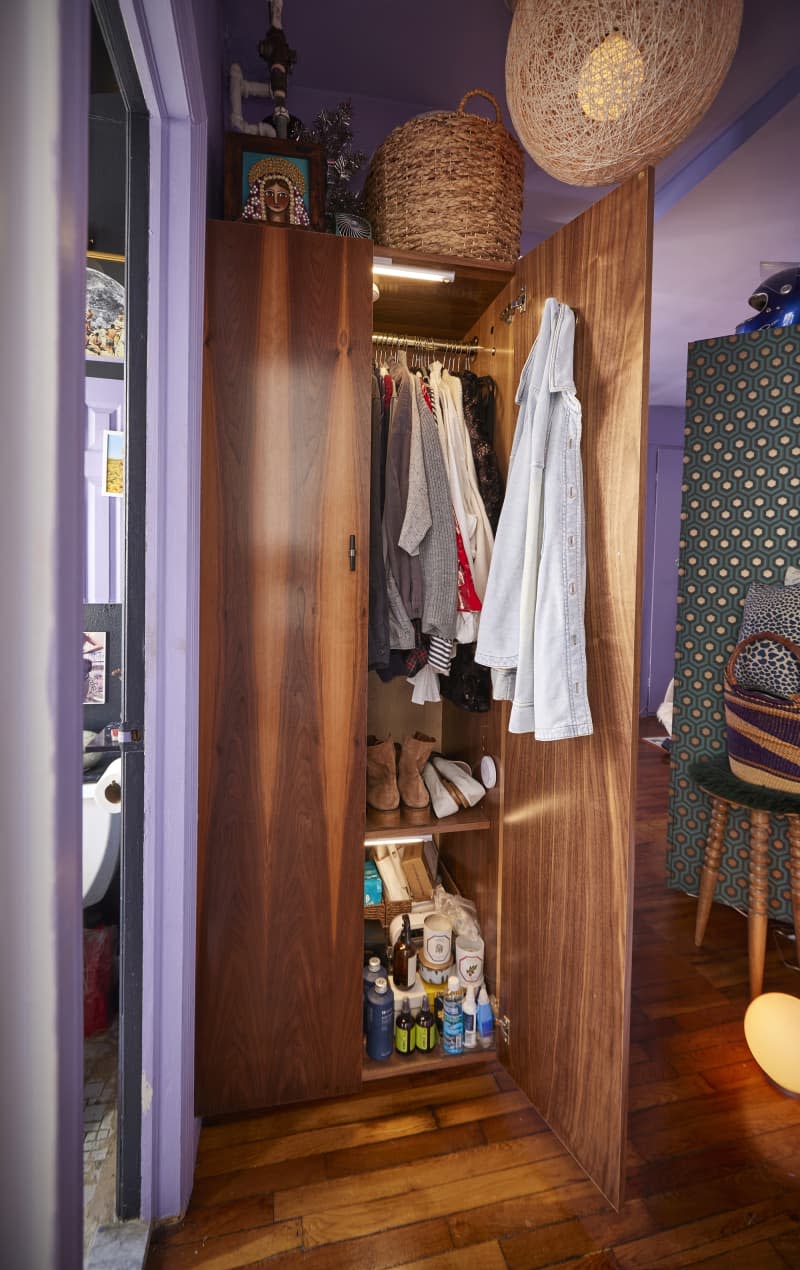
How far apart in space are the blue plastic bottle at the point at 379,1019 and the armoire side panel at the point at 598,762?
1.21 ft

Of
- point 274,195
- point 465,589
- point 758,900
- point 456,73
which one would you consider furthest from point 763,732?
point 456,73

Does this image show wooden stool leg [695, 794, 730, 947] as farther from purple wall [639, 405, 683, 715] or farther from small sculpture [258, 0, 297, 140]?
purple wall [639, 405, 683, 715]

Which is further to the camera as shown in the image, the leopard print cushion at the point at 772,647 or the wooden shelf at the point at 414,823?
the leopard print cushion at the point at 772,647

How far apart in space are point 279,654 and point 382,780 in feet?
1.67

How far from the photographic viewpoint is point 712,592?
2418 mm

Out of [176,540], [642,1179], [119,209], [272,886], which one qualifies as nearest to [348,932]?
[272,886]

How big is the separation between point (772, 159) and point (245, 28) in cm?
186

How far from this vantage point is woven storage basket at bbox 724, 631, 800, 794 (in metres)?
1.88

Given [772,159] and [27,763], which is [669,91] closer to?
[772,159]

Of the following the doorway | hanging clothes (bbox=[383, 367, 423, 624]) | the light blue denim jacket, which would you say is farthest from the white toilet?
the light blue denim jacket

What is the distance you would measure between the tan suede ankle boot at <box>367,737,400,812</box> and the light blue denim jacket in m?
0.46

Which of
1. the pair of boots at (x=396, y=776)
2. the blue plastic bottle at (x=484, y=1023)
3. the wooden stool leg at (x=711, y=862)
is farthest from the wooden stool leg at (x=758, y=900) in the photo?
the pair of boots at (x=396, y=776)

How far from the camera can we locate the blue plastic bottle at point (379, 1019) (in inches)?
62.7

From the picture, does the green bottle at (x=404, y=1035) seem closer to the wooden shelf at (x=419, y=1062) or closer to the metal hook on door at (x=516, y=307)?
the wooden shelf at (x=419, y=1062)
